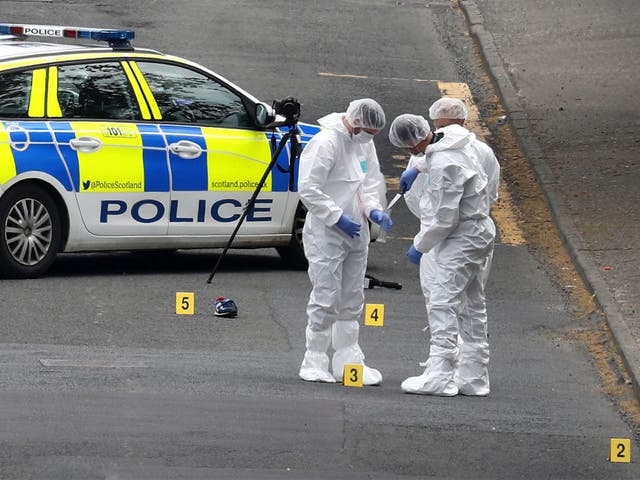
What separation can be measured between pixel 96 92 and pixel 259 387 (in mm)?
3821

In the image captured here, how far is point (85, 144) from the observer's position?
38.9 ft

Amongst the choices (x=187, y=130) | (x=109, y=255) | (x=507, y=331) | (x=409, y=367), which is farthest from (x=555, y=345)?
(x=109, y=255)

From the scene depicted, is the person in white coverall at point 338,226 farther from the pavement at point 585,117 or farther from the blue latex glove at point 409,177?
the pavement at point 585,117

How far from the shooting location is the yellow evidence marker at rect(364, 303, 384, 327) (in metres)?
11.0

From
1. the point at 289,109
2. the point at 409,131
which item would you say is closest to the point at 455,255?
the point at 409,131

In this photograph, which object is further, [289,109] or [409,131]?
[289,109]

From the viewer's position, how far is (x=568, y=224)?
1488cm

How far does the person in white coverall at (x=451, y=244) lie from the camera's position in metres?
9.19

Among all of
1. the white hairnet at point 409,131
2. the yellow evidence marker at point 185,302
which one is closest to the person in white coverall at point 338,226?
the white hairnet at point 409,131

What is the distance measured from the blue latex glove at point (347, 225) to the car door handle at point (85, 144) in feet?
10.5

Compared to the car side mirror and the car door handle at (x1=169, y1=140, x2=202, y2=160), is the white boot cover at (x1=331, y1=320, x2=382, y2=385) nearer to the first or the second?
the car door handle at (x1=169, y1=140, x2=202, y2=160)

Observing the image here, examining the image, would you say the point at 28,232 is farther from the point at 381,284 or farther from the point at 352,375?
the point at 352,375

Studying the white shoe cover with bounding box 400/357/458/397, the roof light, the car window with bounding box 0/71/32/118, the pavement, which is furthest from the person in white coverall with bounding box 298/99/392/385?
the roof light

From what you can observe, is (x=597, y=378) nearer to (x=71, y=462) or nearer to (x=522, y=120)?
(x=71, y=462)
